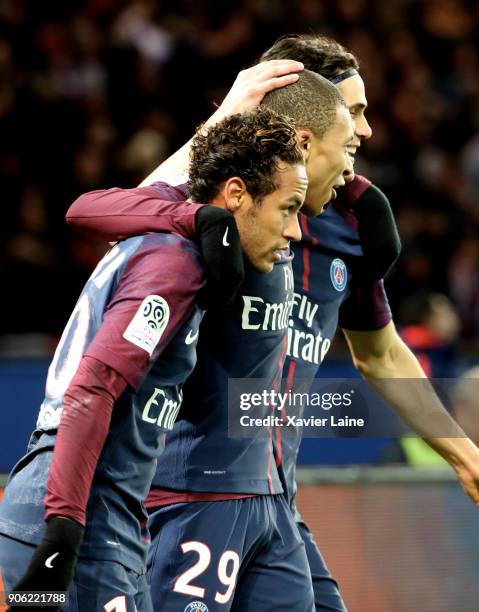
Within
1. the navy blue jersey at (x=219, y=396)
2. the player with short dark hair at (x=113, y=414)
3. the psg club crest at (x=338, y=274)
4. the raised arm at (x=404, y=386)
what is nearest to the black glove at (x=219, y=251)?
the player with short dark hair at (x=113, y=414)

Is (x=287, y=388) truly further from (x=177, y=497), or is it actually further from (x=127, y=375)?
(x=127, y=375)

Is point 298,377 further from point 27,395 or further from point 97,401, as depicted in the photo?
point 27,395

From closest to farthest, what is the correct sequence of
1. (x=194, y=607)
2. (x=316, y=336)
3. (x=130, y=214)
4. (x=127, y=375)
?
(x=127, y=375) < (x=130, y=214) < (x=194, y=607) < (x=316, y=336)

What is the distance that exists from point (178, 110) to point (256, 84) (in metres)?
5.81

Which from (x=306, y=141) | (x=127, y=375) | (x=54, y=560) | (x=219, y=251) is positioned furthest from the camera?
(x=306, y=141)

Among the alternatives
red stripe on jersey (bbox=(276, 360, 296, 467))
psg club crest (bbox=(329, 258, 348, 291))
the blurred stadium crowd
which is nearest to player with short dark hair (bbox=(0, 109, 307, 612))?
red stripe on jersey (bbox=(276, 360, 296, 467))

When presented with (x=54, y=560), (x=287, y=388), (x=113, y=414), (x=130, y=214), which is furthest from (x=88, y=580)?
(x=287, y=388)

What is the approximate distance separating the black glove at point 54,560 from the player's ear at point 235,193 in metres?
0.87

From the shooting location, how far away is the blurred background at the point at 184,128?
22.6 feet

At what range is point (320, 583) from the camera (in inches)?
136

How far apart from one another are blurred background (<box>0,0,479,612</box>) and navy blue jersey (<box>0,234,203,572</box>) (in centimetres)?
312

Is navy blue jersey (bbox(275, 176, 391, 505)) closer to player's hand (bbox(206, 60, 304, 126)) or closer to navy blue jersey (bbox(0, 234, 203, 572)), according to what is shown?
player's hand (bbox(206, 60, 304, 126))

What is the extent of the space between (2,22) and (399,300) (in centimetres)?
342

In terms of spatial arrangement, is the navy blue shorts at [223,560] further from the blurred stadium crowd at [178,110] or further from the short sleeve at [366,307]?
the blurred stadium crowd at [178,110]
